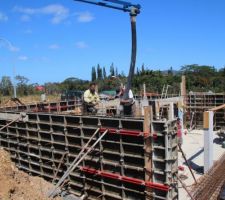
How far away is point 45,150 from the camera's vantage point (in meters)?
11.4

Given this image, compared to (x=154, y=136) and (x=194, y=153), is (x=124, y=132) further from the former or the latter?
(x=194, y=153)

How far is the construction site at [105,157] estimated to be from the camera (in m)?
7.99

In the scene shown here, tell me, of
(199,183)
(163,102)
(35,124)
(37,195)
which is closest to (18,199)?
(37,195)

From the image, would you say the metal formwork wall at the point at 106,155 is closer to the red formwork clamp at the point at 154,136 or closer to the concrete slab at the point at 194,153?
the red formwork clamp at the point at 154,136

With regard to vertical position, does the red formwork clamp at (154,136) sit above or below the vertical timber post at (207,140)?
above

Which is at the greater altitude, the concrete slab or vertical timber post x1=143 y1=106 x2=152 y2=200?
vertical timber post x1=143 y1=106 x2=152 y2=200

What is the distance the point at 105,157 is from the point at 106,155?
0.30 feet

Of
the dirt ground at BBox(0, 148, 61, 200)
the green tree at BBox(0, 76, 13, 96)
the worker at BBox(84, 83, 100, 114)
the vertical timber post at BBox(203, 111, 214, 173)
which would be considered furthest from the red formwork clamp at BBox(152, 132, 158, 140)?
the green tree at BBox(0, 76, 13, 96)

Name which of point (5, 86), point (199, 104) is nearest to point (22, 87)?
point (5, 86)

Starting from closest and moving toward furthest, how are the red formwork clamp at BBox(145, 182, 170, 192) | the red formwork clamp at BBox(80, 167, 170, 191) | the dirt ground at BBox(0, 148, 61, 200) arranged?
the dirt ground at BBox(0, 148, 61, 200) < the red formwork clamp at BBox(145, 182, 170, 192) < the red formwork clamp at BBox(80, 167, 170, 191)

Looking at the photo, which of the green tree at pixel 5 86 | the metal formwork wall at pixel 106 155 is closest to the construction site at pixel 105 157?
the metal formwork wall at pixel 106 155

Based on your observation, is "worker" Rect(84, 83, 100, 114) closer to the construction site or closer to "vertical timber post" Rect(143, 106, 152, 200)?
the construction site

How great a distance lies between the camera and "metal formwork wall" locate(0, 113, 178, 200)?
799cm

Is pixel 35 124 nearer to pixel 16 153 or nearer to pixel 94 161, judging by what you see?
pixel 16 153
